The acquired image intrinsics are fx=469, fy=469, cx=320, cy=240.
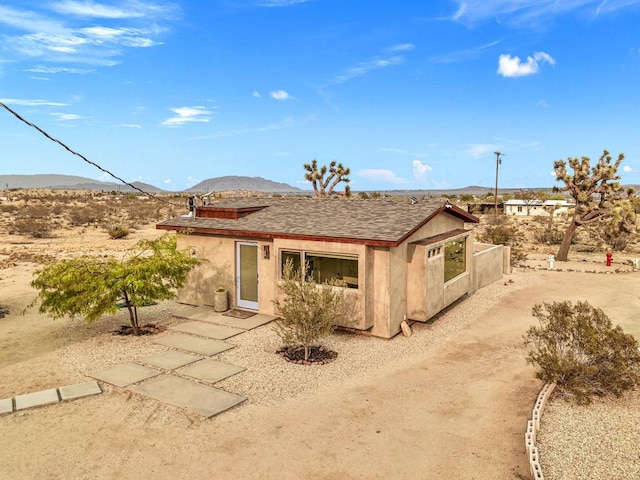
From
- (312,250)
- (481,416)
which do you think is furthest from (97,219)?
(481,416)

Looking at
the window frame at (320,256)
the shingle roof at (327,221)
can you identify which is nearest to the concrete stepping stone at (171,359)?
the window frame at (320,256)

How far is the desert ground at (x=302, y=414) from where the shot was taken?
22.5 feet

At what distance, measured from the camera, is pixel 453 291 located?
15766 mm

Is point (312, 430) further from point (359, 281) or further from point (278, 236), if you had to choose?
point (278, 236)

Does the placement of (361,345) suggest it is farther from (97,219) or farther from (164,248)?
(97,219)

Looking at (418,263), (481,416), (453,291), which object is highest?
(418,263)

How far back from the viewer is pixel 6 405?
862cm

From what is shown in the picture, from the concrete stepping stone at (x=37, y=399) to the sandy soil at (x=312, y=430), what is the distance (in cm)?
21

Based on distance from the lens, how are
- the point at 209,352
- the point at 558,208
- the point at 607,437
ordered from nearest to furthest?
the point at 607,437 < the point at 209,352 < the point at 558,208

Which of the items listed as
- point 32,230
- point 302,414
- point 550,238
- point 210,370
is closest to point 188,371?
point 210,370

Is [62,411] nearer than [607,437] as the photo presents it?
No

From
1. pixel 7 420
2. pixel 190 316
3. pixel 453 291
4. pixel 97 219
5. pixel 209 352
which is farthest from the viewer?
pixel 97 219

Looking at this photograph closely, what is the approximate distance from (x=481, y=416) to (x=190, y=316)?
9441mm

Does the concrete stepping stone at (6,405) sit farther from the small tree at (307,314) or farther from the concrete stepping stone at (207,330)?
the small tree at (307,314)
